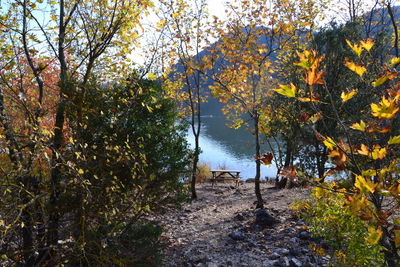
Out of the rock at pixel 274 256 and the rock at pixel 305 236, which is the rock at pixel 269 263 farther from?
the rock at pixel 305 236

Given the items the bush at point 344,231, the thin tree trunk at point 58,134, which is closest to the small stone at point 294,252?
the bush at point 344,231

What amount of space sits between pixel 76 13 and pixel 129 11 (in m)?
0.93

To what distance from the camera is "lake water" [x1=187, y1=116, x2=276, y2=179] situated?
2044 cm

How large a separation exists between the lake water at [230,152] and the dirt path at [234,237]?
307 inches

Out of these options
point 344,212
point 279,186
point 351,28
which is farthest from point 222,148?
point 344,212

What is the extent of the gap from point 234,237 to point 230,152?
2209 centimetres

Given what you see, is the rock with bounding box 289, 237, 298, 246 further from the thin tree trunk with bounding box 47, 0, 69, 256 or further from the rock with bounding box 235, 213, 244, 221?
the thin tree trunk with bounding box 47, 0, 69, 256

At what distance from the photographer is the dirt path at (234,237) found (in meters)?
4.95

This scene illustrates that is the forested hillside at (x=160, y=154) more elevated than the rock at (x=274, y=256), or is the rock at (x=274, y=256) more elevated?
the forested hillside at (x=160, y=154)

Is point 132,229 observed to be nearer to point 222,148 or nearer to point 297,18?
point 297,18

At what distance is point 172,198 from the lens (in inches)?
191

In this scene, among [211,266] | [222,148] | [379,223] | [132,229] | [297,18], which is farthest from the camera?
[222,148]

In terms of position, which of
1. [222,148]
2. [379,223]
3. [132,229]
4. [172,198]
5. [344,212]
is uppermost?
[379,223]

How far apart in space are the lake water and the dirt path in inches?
307
